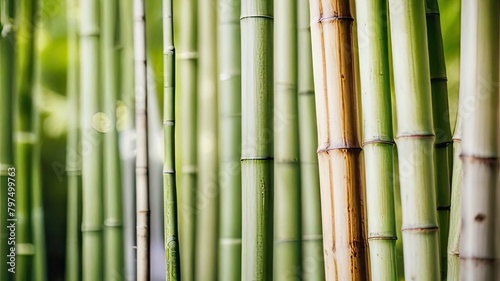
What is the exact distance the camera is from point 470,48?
0.96m

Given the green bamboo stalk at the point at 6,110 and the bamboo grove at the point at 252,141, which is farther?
the green bamboo stalk at the point at 6,110

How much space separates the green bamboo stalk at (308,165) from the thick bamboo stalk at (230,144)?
0.11 metres

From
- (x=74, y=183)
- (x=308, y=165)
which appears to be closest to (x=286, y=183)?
(x=308, y=165)

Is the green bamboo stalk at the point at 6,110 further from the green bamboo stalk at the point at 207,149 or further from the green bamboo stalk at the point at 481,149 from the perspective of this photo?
the green bamboo stalk at the point at 481,149

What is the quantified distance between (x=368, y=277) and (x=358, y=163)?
17 centimetres

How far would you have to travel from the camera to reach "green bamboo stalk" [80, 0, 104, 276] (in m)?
1.26

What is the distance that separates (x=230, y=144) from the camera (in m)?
1.21

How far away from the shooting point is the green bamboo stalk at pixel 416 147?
1024 mm

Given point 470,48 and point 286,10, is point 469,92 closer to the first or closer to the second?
point 470,48

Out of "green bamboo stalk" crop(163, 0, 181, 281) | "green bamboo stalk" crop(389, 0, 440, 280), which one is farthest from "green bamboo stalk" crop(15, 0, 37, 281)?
"green bamboo stalk" crop(389, 0, 440, 280)

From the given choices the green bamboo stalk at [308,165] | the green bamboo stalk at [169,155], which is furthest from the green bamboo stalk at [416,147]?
the green bamboo stalk at [169,155]

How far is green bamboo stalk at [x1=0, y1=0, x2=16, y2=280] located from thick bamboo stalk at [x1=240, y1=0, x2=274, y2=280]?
452 mm

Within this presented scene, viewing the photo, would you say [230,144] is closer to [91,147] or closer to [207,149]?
[207,149]

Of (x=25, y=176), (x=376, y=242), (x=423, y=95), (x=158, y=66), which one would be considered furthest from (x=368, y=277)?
(x=25, y=176)
